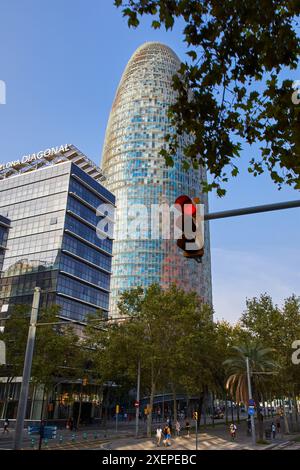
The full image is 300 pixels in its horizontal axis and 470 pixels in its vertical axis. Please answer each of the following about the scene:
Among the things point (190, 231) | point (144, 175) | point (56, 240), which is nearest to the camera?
point (190, 231)

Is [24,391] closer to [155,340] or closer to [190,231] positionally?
[190,231]

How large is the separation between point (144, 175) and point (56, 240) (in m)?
72.5

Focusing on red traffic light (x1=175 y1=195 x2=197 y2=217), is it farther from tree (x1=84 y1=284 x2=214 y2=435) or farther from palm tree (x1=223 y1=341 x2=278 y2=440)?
palm tree (x1=223 y1=341 x2=278 y2=440)

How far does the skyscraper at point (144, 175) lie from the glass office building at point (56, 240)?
44.6 m

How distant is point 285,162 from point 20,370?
1820 inches

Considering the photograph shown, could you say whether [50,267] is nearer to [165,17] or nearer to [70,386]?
[70,386]

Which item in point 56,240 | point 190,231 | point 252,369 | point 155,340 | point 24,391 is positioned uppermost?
point 56,240

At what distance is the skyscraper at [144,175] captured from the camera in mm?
133875

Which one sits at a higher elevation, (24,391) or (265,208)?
(265,208)

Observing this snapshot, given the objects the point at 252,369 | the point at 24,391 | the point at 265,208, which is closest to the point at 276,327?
the point at 252,369

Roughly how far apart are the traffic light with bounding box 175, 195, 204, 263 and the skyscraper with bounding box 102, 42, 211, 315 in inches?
4718

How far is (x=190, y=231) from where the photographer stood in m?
6.58

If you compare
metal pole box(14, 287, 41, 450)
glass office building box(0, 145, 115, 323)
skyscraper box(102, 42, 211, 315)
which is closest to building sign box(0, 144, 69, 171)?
glass office building box(0, 145, 115, 323)

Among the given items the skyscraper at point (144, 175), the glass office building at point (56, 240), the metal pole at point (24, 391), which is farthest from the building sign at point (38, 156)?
the metal pole at point (24, 391)
